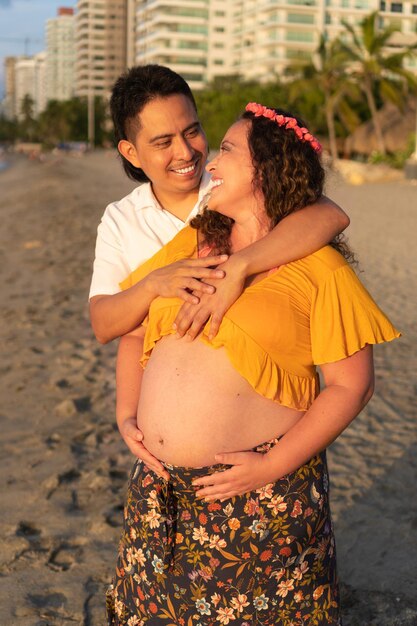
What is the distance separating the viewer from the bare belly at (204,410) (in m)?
1.97

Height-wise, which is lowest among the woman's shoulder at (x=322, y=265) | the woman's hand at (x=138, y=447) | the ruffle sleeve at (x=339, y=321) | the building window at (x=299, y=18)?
the woman's hand at (x=138, y=447)

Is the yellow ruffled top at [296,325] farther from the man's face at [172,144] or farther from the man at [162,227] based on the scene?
the man's face at [172,144]

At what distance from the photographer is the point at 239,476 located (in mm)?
1922

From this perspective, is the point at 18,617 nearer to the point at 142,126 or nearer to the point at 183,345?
the point at 183,345

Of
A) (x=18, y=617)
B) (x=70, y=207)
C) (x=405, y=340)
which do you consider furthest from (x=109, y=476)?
(x=70, y=207)

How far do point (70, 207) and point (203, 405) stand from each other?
2076 cm

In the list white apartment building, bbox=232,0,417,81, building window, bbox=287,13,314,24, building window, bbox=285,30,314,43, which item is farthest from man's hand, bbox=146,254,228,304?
building window, bbox=287,13,314,24

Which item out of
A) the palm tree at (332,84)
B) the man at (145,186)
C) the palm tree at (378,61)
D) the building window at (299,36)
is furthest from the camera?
the building window at (299,36)

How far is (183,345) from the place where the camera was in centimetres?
203

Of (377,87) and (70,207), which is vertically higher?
(377,87)

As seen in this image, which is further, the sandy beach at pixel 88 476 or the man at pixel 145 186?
the sandy beach at pixel 88 476

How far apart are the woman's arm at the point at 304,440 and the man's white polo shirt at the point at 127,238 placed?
0.65 m

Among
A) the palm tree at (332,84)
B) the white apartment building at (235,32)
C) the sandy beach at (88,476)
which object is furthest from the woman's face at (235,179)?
the white apartment building at (235,32)

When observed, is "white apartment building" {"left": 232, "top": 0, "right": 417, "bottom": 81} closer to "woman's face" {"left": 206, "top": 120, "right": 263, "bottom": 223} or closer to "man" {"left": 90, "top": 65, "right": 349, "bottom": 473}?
"man" {"left": 90, "top": 65, "right": 349, "bottom": 473}
